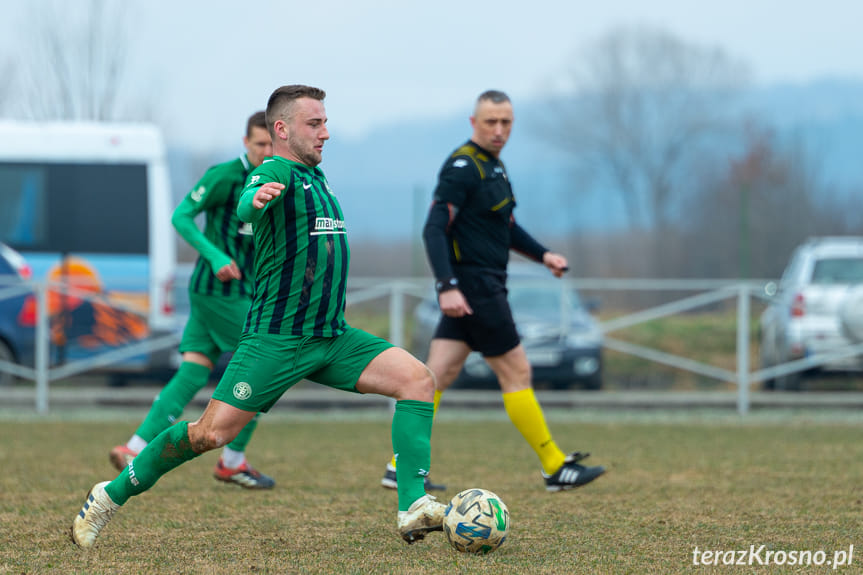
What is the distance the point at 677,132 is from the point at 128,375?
19.2 m

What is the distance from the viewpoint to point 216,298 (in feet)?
21.4

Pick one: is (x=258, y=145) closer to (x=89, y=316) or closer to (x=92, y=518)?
(x=92, y=518)

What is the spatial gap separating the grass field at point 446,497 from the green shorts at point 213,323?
81 cm

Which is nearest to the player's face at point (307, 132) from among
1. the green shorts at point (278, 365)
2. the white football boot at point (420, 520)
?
the green shorts at point (278, 365)

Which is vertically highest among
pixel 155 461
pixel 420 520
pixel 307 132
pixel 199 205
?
pixel 307 132

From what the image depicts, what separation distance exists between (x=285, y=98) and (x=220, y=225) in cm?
219

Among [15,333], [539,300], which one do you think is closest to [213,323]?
[539,300]

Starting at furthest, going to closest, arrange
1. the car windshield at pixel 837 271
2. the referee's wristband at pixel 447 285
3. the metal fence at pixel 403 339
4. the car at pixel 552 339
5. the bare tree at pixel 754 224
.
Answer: the bare tree at pixel 754 224 < the car windshield at pixel 837 271 < the car at pixel 552 339 < the metal fence at pixel 403 339 < the referee's wristband at pixel 447 285

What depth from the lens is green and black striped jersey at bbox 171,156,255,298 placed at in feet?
21.2

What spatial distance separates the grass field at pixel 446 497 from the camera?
14.5ft

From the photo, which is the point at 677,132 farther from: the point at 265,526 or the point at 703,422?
the point at 265,526

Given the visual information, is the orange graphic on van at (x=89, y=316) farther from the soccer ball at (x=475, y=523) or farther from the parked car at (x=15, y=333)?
the soccer ball at (x=475, y=523)

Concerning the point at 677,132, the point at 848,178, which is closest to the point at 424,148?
the point at 677,132

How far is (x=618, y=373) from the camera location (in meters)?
14.4
